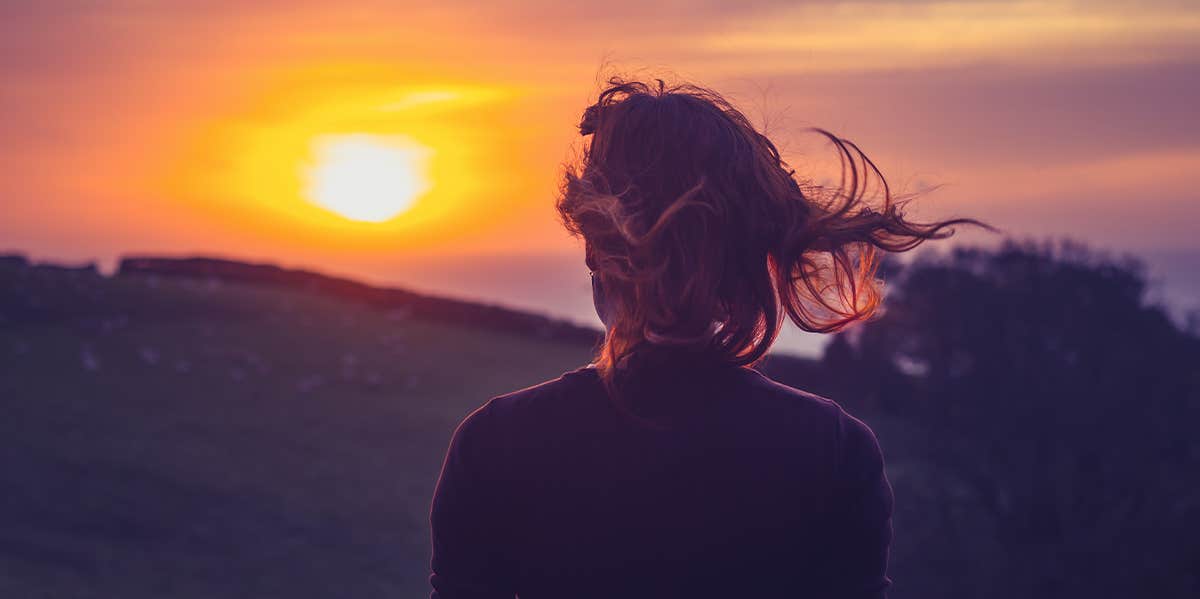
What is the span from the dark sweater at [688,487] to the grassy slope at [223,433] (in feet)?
17.6

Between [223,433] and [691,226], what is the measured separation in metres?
8.16

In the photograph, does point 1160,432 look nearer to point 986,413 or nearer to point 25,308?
point 986,413

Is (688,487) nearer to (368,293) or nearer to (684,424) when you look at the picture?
(684,424)

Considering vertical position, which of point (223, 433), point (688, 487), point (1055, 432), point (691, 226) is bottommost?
point (223, 433)

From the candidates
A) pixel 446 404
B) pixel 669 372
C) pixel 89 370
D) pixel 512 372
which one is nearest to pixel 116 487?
pixel 89 370

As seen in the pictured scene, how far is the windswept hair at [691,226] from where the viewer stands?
1655 mm

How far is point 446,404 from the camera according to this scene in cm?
1070

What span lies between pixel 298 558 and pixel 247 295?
599cm

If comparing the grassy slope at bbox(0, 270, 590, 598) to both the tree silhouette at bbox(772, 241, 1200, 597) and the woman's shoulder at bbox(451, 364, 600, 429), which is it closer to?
the tree silhouette at bbox(772, 241, 1200, 597)

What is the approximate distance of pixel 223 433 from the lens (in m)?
8.98

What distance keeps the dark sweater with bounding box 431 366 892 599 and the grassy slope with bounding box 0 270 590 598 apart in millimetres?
5350

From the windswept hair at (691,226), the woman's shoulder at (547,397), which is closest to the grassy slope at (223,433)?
the woman's shoulder at (547,397)

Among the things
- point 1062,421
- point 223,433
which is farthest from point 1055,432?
point 223,433

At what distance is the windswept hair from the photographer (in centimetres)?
166
